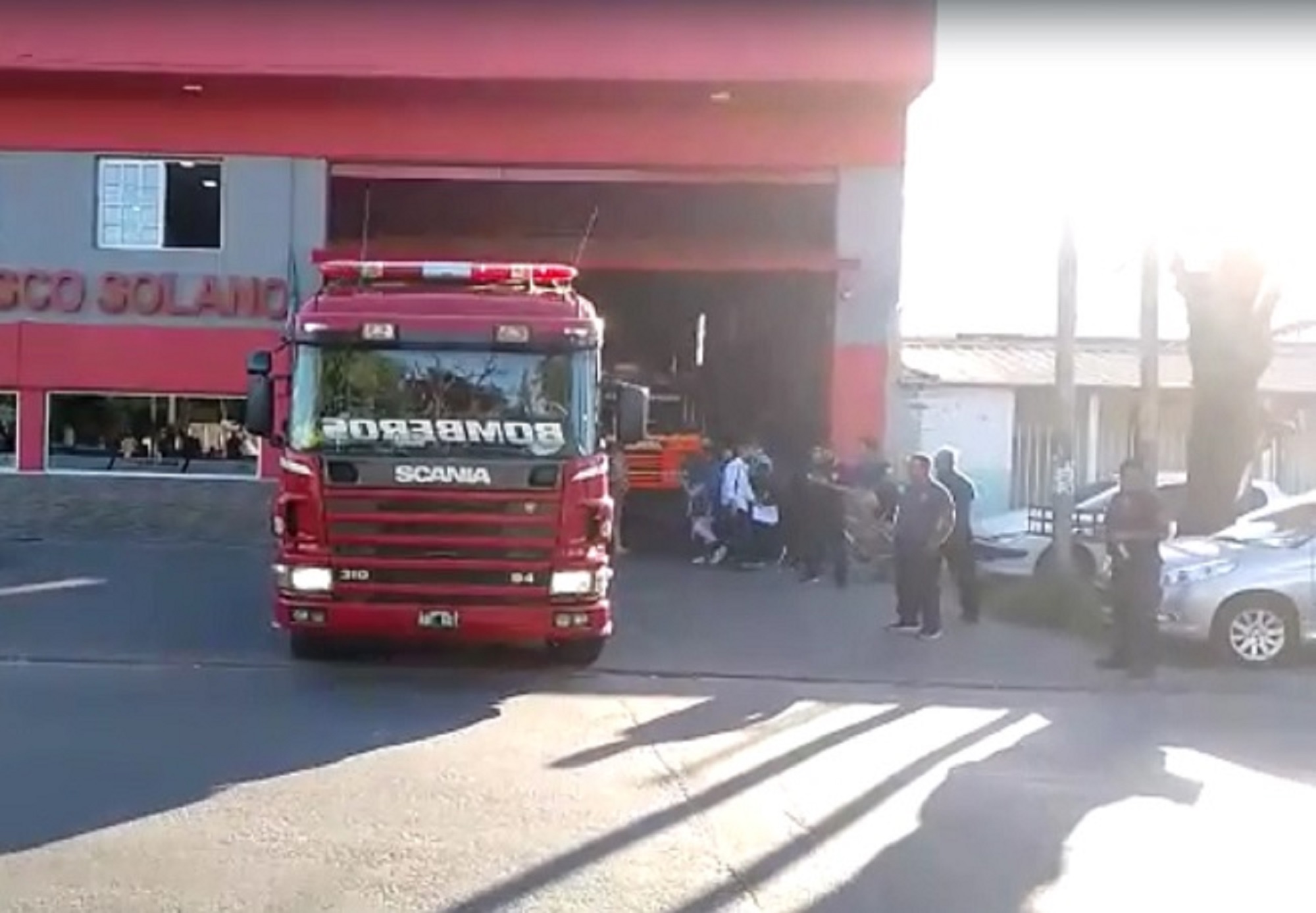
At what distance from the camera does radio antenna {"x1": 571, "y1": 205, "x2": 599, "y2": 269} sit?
23625 mm

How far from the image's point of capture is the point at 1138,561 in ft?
46.4

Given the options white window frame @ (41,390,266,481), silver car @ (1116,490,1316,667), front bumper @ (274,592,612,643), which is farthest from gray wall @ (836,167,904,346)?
front bumper @ (274,592,612,643)

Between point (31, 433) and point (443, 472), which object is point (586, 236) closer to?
point (31, 433)

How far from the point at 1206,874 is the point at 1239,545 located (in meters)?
8.56

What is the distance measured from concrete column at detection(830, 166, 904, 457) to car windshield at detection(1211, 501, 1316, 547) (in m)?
7.14

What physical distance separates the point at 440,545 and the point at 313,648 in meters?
2.03

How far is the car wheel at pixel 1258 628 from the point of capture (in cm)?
1499

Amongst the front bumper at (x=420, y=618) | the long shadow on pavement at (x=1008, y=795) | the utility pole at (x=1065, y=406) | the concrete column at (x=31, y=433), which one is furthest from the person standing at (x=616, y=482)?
the concrete column at (x=31, y=433)

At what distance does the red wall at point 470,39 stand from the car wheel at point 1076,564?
6771mm

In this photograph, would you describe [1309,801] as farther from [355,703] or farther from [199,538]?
[199,538]

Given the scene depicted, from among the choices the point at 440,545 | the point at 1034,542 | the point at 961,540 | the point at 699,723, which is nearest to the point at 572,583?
the point at 440,545

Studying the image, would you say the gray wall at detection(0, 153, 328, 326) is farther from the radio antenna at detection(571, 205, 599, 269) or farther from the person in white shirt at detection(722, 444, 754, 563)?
the person in white shirt at detection(722, 444, 754, 563)

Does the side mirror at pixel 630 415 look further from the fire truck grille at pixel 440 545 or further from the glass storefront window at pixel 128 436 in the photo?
the glass storefront window at pixel 128 436

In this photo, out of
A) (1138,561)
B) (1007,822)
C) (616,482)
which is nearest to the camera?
(1007,822)
